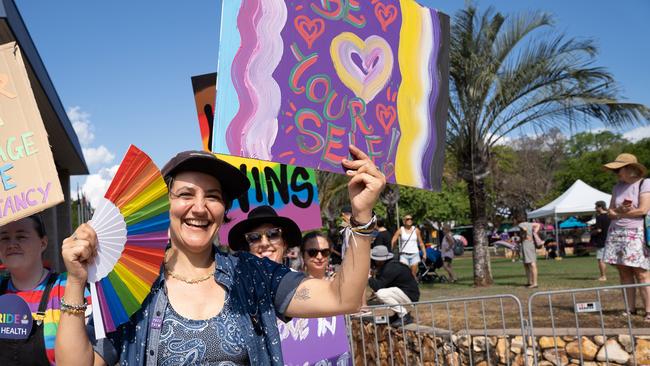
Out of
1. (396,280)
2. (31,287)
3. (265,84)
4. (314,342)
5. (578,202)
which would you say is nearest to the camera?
(265,84)

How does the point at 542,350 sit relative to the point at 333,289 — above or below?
below

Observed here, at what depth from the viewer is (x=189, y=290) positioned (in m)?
2.22

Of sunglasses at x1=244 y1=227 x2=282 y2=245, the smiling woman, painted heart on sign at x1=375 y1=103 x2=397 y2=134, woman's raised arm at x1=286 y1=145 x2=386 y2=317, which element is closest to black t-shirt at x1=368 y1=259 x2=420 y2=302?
sunglasses at x1=244 y1=227 x2=282 y2=245

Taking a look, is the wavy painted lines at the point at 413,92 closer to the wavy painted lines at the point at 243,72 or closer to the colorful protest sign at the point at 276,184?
the wavy painted lines at the point at 243,72

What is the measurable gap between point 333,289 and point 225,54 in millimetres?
1062

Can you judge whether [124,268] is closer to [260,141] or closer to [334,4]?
[260,141]

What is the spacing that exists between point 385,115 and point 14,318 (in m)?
1.90

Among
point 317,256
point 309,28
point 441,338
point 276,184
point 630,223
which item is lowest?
point 441,338

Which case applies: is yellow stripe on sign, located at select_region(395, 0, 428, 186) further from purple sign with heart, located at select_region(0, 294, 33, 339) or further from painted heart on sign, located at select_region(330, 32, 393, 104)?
purple sign with heart, located at select_region(0, 294, 33, 339)

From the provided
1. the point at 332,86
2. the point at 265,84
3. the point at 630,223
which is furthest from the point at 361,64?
the point at 630,223

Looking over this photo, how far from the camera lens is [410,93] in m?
3.20

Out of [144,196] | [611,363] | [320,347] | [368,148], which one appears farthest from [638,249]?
[144,196]

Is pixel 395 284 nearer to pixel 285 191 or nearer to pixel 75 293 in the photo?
pixel 285 191

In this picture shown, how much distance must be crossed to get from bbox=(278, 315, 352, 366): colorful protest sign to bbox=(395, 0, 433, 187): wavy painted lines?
1156 millimetres
